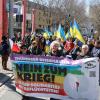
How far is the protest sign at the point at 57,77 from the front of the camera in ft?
31.0

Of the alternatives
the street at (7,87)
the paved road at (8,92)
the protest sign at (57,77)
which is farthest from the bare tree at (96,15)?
the protest sign at (57,77)

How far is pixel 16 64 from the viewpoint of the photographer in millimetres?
9977

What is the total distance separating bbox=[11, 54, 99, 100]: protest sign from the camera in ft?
31.0

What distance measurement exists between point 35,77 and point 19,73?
425 mm

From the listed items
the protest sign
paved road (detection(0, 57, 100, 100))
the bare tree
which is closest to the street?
paved road (detection(0, 57, 100, 100))

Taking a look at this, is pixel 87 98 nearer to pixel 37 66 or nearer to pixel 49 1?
pixel 37 66

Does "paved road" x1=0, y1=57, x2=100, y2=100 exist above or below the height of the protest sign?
below

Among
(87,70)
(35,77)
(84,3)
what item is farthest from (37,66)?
(84,3)

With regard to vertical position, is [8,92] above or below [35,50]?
below

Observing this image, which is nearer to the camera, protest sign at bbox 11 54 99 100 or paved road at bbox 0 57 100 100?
protest sign at bbox 11 54 99 100

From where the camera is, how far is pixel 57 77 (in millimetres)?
9672

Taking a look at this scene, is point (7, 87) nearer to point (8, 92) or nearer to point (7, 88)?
point (7, 88)

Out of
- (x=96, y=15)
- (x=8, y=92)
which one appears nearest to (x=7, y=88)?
(x=8, y=92)

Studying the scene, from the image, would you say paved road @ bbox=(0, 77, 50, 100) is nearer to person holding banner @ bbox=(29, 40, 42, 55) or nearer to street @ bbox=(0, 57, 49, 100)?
street @ bbox=(0, 57, 49, 100)
